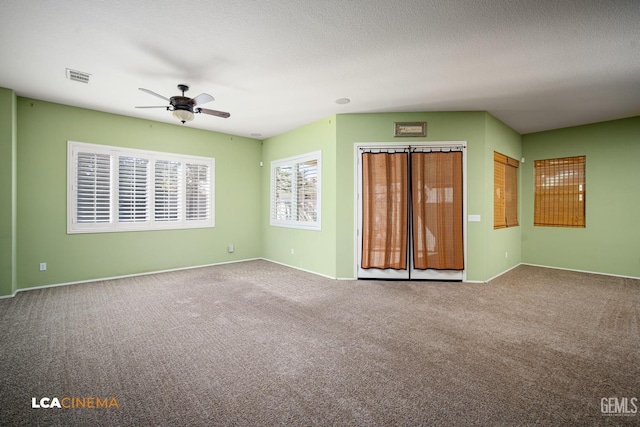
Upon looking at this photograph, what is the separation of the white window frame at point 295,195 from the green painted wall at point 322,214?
8cm

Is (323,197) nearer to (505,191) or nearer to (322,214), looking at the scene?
(322,214)

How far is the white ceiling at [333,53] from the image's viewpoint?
95.0 inches

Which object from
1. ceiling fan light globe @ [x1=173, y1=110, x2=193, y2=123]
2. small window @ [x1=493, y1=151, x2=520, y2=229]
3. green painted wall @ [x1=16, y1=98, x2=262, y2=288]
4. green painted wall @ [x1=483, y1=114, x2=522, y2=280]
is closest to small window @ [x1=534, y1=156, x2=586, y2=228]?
green painted wall @ [x1=483, y1=114, x2=522, y2=280]

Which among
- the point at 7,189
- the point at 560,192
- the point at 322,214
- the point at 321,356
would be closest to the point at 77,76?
the point at 7,189

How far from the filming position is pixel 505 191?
571 cm

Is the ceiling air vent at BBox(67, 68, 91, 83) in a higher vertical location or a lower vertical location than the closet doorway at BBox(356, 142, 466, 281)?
higher

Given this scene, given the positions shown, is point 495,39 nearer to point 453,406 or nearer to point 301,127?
point 453,406

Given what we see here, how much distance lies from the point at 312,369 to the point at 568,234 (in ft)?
20.6

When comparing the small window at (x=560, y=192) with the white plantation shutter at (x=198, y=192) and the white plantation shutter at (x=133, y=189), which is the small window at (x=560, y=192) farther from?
the white plantation shutter at (x=133, y=189)

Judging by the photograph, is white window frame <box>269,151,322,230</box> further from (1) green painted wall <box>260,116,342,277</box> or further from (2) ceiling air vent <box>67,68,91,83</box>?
(2) ceiling air vent <box>67,68,91,83</box>

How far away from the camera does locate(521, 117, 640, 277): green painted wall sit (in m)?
5.17

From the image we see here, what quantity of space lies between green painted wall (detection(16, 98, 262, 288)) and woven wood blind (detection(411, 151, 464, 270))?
400cm

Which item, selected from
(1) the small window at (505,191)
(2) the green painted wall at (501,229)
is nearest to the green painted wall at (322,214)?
(2) the green painted wall at (501,229)

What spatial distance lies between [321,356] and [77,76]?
4.45m
